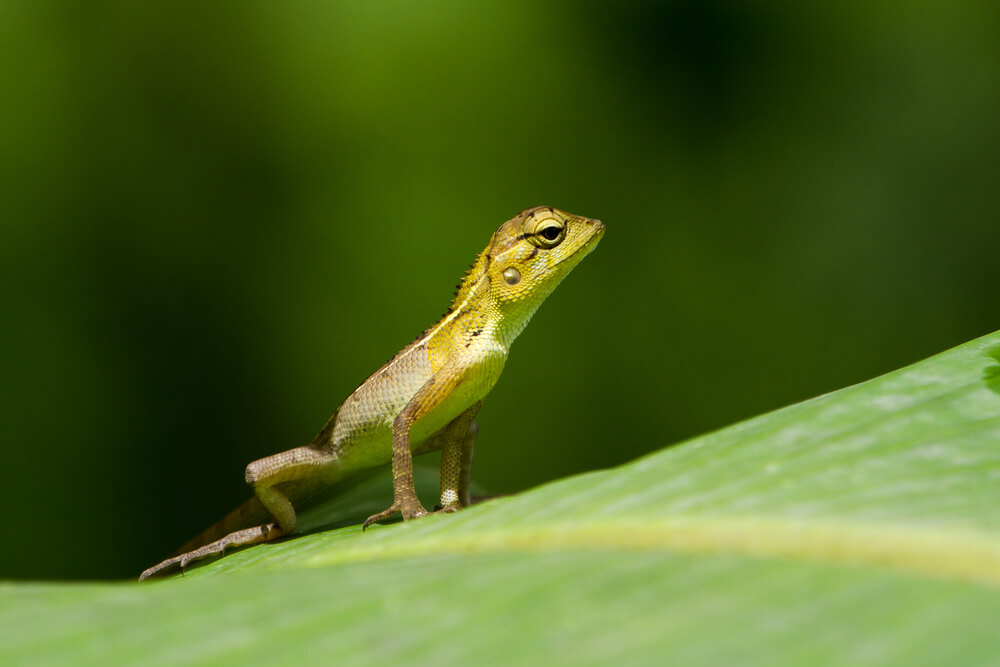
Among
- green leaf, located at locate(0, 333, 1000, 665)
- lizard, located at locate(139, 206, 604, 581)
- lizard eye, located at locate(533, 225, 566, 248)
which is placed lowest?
green leaf, located at locate(0, 333, 1000, 665)

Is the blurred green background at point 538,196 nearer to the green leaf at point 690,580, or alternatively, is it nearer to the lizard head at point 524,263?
the lizard head at point 524,263

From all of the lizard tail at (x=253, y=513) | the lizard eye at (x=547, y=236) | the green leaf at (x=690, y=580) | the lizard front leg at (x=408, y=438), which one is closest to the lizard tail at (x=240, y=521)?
the lizard tail at (x=253, y=513)

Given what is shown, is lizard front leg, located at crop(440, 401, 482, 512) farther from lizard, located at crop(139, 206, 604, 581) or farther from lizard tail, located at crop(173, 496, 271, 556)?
lizard tail, located at crop(173, 496, 271, 556)

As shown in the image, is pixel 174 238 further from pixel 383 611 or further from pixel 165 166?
pixel 383 611

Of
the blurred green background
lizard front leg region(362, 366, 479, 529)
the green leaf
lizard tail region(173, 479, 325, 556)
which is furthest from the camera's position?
the blurred green background

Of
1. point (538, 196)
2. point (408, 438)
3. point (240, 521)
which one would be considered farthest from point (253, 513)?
point (538, 196)

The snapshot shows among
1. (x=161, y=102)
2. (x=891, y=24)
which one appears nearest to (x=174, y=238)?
(x=161, y=102)

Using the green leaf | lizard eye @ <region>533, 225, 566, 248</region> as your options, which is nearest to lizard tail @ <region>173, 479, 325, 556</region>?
lizard eye @ <region>533, 225, 566, 248</region>
